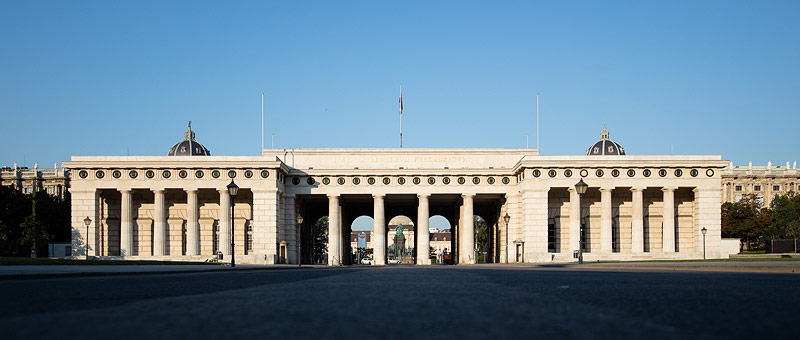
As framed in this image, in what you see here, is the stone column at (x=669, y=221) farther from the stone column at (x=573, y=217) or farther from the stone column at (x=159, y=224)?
the stone column at (x=159, y=224)

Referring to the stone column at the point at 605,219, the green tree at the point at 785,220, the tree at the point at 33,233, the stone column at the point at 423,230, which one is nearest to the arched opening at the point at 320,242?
the stone column at the point at 423,230

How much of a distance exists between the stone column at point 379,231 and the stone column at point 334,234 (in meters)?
3.10

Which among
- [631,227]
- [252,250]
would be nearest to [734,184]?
[631,227]

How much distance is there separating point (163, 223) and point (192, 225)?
2.51m

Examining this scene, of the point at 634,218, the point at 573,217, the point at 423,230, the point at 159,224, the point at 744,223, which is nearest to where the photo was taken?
the point at 573,217

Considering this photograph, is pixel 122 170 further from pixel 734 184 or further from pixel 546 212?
pixel 734 184

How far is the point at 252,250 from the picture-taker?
60.1 meters

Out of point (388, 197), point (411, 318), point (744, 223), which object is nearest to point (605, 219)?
point (388, 197)

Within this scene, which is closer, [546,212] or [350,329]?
[350,329]

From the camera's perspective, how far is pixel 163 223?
2388 inches

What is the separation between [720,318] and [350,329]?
228 cm

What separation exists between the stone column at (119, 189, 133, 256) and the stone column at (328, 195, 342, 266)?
1610cm

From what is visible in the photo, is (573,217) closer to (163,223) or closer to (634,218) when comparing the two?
(634,218)

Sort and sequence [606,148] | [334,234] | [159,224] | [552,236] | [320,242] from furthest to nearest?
1. [320,242]
2. [606,148]
3. [334,234]
4. [552,236]
5. [159,224]
